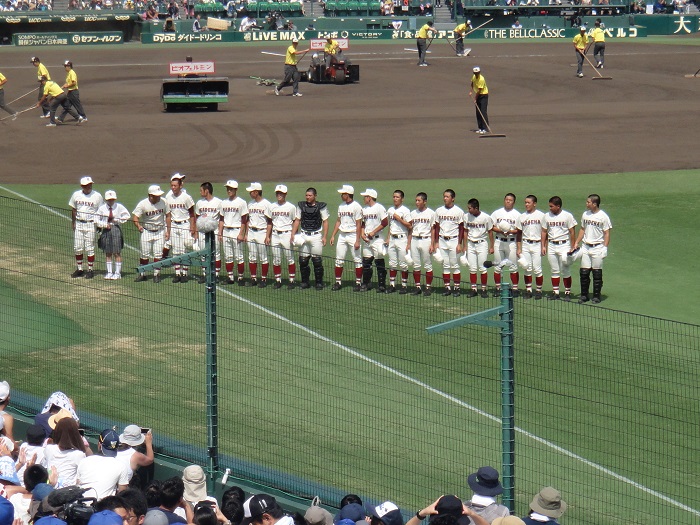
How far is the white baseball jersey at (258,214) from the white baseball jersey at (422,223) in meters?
2.35

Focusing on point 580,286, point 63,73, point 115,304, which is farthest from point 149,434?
point 63,73

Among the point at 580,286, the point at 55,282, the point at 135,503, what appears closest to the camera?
the point at 135,503

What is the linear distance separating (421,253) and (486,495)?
9.75 metres

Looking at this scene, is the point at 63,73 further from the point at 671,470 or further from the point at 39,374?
the point at 671,470

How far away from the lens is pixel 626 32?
6194 cm

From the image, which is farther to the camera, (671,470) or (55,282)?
(55,282)

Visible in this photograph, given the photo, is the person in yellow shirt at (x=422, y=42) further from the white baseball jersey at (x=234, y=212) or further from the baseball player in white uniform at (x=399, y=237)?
the baseball player in white uniform at (x=399, y=237)

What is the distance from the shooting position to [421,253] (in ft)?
60.0

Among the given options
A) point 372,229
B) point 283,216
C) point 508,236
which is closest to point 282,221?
point 283,216

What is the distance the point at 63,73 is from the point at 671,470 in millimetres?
36420

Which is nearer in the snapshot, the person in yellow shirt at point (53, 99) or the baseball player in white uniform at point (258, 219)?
the baseball player in white uniform at point (258, 219)

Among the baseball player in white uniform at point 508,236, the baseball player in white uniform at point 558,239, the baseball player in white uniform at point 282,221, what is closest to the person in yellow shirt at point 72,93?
the baseball player in white uniform at point 282,221

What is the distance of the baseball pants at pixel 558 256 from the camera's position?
17.8 metres

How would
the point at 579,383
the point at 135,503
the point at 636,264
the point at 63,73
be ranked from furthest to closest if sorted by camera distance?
the point at 63,73 → the point at 636,264 → the point at 579,383 → the point at 135,503
